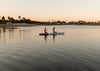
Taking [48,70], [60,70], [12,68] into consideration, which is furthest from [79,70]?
[12,68]

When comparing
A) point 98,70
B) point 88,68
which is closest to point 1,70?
point 88,68

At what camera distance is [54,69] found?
11875mm

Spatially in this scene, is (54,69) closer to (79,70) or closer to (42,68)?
(42,68)

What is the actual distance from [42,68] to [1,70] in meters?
3.91

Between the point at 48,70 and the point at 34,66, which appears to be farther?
the point at 34,66

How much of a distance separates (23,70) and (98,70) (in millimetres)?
7190

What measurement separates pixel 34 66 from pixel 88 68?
18.1ft

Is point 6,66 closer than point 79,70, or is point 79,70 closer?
point 79,70

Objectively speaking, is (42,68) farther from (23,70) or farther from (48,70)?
(23,70)

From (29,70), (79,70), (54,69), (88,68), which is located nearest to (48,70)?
(54,69)

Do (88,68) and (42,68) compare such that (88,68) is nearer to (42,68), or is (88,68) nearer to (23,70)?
(42,68)

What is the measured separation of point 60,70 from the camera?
459 inches

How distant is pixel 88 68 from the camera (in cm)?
1219

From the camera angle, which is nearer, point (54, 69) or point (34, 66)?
point (54, 69)
